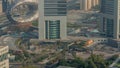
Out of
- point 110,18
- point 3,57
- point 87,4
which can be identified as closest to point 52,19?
point 110,18

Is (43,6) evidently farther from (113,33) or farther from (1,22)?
(1,22)

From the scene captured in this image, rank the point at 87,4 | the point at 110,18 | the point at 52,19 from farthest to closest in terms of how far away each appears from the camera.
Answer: the point at 87,4
the point at 110,18
the point at 52,19

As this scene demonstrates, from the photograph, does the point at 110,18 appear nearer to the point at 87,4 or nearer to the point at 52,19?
the point at 52,19

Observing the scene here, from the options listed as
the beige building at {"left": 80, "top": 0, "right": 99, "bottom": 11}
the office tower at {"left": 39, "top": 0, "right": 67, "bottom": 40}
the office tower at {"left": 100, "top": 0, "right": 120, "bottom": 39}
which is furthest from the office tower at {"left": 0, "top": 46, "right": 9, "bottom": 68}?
the beige building at {"left": 80, "top": 0, "right": 99, "bottom": 11}

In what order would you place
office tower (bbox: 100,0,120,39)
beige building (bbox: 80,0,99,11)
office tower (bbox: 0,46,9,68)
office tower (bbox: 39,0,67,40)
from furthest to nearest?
1. beige building (bbox: 80,0,99,11)
2. office tower (bbox: 100,0,120,39)
3. office tower (bbox: 39,0,67,40)
4. office tower (bbox: 0,46,9,68)

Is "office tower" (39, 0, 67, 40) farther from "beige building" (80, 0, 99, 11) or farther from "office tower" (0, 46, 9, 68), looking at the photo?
"beige building" (80, 0, 99, 11)
